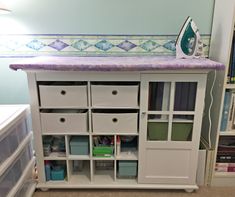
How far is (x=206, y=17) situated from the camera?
5.33 ft

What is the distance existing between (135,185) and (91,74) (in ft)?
2.77

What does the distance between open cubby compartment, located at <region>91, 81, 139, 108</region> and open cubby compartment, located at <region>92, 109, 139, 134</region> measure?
2.4 inches

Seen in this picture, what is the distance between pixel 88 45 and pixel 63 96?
1.71 ft

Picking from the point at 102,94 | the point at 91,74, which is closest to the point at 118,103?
the point at 102,94

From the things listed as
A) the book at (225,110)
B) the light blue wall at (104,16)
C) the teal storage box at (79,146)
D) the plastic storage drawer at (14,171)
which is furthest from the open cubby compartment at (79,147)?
the book at (225,110)

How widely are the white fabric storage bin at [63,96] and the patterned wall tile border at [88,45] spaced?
1.45 feet

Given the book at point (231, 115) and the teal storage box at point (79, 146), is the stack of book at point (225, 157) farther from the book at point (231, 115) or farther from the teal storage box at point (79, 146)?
the teal storage box at point (79, 146)

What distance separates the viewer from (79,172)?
5.52 ft

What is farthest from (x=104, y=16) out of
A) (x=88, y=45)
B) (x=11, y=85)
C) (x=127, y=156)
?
(x=127, y=156)

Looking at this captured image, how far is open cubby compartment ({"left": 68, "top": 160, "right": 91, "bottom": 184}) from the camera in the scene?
1587 mm

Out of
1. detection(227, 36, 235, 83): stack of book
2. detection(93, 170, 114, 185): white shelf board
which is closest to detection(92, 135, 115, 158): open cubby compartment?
detection(93, 170, 114, 185): white shelf board

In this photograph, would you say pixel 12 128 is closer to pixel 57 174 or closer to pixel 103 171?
pixel 57 174

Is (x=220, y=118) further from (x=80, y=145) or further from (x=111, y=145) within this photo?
(x=80, y=145)

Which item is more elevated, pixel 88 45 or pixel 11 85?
pixel 88 45
